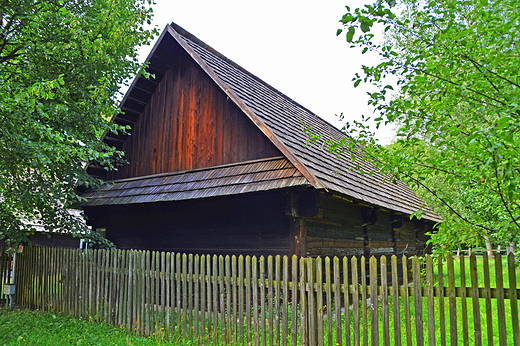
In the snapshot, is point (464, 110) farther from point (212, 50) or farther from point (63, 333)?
point (212, 50)

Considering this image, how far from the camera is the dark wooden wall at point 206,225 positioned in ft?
23.5

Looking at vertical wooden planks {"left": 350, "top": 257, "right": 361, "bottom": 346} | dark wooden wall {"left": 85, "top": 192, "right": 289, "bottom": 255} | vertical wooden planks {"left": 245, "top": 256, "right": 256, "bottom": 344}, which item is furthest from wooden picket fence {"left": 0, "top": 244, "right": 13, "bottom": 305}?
vertical wooden planks {"left": 350, "top": 257, "right": 361, "bottom": 346}

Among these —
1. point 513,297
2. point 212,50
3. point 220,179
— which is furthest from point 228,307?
point 212,50

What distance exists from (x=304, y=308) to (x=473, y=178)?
250 cm

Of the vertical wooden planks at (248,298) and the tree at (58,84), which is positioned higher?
the tree at (58,84)

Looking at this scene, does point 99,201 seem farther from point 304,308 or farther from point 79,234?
point 304,308

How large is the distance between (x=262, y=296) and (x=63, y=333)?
3721mm

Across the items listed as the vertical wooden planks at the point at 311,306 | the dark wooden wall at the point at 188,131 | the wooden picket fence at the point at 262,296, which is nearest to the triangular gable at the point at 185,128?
the dark wooden wall at the point at 188,131

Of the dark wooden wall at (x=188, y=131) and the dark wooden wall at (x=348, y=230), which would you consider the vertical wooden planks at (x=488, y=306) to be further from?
the dark wooden wall at (x=188, y=131)

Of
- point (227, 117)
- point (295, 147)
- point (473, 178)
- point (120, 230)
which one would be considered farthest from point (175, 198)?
point (473, 178)

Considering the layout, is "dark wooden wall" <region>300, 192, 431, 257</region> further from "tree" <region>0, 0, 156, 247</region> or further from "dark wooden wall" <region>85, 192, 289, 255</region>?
"tree" <region>0, 0, 156, 247</region>

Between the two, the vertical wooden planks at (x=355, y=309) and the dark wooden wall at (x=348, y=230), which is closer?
the vertical wooden planks at (x=355, y=309)

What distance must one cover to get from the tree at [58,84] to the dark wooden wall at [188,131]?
1.42 m

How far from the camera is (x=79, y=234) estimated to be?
7.97m
